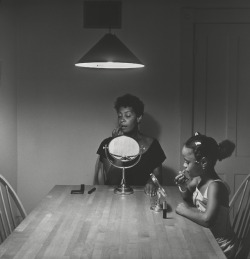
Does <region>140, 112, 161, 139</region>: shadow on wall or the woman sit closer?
the woman

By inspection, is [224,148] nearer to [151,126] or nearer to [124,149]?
[124,149]

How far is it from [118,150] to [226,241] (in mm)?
976

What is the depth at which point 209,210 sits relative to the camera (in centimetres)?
236

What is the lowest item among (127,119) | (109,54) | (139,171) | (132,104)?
(139,171)

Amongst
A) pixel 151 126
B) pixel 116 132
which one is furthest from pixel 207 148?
pixel 151 126

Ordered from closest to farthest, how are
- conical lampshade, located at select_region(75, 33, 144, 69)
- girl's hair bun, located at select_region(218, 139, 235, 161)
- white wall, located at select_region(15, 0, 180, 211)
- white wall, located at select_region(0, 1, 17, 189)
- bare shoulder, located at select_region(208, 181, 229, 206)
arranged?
1. bare shoulder, located at select_region(208, 181, 229, 206)
2. conical lampshade, located at select_region(75, 33, 144, 69)
3. girl's hair bun, located at select_region(218, 139, 235, 161)
4. white wall, located at select_region(0, 1, 17, 189)
5. white wall, located at select_region(15, 0, 180, 211)

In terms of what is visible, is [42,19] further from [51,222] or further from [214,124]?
[51,222]

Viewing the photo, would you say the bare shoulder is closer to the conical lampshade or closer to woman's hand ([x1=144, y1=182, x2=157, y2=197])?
woman's hand ([x1=144, y1=182, x2=157, y2=197])

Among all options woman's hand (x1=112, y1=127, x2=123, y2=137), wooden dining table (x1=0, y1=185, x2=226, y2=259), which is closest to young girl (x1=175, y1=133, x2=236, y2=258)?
wooden dining table (x1=0, y1=185, x2=226, y2=259)

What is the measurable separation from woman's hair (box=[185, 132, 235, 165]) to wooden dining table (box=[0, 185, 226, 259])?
34 centimetres

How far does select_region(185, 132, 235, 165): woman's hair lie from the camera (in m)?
2.72

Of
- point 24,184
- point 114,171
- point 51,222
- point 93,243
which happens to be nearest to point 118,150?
point 114,171

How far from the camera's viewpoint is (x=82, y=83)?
13.8 feet

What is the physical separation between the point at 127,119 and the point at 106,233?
1.70 meters
